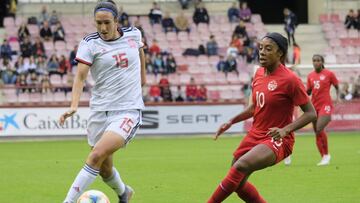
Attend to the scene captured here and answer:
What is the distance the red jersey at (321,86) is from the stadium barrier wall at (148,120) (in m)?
10.9

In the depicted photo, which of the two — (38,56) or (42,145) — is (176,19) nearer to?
(38,56)

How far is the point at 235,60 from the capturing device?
3512 centimetres

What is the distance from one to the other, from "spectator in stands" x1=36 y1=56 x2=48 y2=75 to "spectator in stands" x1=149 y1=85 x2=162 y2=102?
4476 millimetres

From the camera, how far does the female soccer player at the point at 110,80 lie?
10117 mm

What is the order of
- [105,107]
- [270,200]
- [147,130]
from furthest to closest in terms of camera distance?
[147,130]
[270,200]
[105,107]

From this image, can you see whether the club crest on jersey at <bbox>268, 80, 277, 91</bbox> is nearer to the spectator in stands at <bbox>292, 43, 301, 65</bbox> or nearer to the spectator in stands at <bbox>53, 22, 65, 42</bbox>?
the spectator in stands at <bbox>292, 43, 301, 65</bbox>

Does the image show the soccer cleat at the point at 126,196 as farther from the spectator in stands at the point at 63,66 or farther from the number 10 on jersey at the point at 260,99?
the spectator in stands at the point at 63,66

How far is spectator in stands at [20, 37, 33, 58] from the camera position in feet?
110

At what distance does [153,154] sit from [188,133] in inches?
289

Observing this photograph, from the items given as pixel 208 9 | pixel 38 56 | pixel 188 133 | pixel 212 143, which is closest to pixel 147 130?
pixel 188 133

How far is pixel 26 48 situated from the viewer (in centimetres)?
3381

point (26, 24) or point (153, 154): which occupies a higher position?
point (26, 24)

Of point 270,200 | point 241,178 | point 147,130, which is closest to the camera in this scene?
point 241,178

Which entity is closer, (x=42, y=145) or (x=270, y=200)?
(x=270, y=200)
